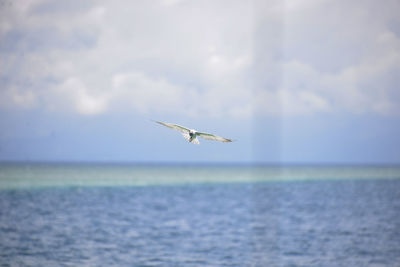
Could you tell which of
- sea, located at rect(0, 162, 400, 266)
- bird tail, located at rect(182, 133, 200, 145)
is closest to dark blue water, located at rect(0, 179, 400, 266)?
sea, located at rect(0, 162, 400, 266)

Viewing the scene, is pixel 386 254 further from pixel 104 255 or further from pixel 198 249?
pixel 104 255

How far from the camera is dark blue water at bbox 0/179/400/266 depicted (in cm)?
2955

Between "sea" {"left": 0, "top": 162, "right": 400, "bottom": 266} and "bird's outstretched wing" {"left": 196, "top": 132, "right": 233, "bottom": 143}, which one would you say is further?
"sea" {"left": 0, "top": 162, "right": 400, "bottom": 266}

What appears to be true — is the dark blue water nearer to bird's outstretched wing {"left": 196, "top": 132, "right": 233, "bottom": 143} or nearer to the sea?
the sea

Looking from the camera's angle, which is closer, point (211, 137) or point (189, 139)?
point (189, 139)

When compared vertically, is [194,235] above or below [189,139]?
below

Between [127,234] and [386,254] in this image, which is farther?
[127,234]

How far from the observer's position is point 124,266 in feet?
90.9

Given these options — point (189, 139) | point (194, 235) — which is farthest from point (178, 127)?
point (194, 235)

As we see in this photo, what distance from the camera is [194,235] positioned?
3744cm

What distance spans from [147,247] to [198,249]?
12.4ft

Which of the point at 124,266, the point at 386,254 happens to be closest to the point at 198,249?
the point at 124,266

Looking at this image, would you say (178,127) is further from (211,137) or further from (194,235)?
(194,235)

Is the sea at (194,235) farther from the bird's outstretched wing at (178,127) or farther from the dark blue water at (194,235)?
the bird's outstretched wing at (178,127)
